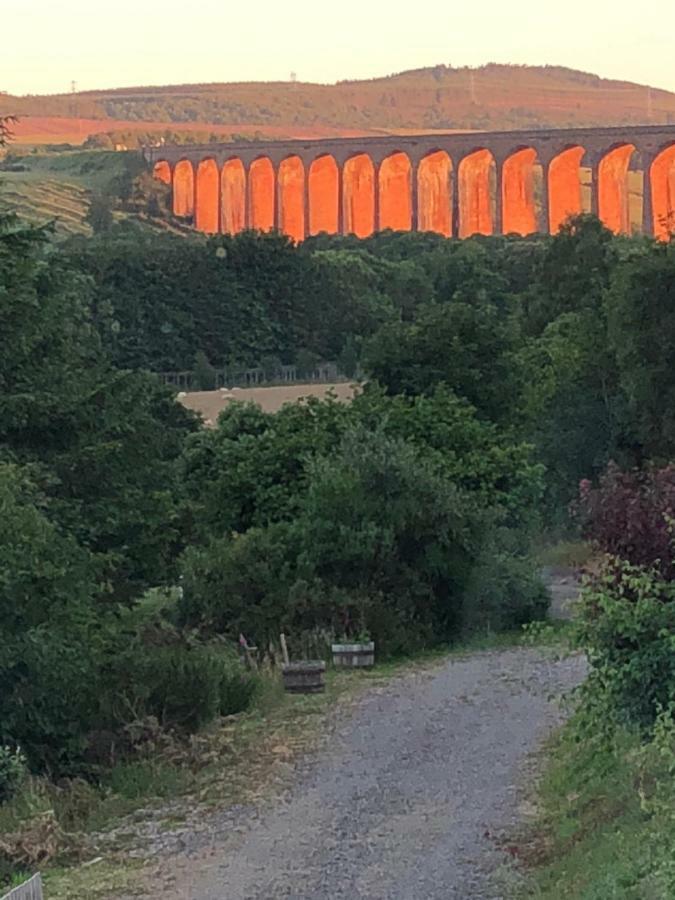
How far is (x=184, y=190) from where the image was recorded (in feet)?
368

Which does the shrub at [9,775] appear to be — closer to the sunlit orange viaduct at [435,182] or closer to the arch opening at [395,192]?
the sunlit orange viaduct at [435,182]

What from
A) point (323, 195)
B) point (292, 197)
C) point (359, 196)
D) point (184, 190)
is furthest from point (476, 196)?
point (184, 190)

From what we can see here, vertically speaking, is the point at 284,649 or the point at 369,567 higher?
the point at 369,567

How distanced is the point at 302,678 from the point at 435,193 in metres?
83.2

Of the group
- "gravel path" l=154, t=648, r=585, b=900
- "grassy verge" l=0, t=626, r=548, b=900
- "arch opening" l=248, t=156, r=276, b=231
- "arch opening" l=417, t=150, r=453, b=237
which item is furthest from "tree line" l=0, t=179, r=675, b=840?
"arch opening" l=248, t=156, r=276, b=231

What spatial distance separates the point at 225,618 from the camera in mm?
20609

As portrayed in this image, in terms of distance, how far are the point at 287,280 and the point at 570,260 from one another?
16517 millimetres

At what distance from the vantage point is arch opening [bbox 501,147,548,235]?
303 ft

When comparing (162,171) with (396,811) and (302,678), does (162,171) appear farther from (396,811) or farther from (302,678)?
(396,811)

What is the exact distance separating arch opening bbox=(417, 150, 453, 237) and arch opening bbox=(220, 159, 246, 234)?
12.9 m

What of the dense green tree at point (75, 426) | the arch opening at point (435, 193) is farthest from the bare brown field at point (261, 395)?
the arch opening at point (435, 193)

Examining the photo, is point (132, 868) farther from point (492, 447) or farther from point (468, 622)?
point (492, 447)

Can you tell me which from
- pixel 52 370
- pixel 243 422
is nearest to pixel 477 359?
pixel 243 422

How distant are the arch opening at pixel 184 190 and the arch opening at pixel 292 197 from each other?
880 centimetres
